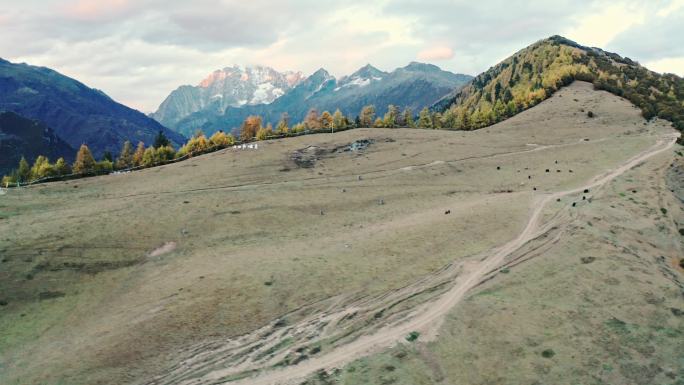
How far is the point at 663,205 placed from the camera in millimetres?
73062

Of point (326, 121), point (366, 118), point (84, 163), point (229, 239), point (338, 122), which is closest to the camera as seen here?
point (229, 239)

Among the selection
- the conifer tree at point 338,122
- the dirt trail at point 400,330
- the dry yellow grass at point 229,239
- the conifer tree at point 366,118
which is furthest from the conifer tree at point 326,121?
the dirt trail at point 400,330

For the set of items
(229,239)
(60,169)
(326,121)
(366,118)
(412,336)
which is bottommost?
(412,336)

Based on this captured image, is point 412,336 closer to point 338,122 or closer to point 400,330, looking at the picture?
point 400,330

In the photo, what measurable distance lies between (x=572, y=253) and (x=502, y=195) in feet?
101

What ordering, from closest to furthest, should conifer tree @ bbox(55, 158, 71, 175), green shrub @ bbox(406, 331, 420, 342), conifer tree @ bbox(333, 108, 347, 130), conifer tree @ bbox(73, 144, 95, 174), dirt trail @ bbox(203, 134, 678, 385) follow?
dirt trail @ bbox(203, 134, 678, 385)
green shrub @ bbox(406, 331, 420, 342)
conifer tree @ bbox(55, 158, 71, 175)
conifer tree @ bbox(73, 144, 95, 174)
conifer tree @ bbox(333, 108, 347, 130)

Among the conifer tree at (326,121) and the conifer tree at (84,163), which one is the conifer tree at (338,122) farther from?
the conifer tree at (84,163)

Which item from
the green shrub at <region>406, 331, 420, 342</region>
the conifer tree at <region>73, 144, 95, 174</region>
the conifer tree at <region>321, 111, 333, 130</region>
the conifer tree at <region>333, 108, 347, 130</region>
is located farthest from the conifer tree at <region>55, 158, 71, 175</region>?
the green shrub at <region>406, 331, 420, 342</region>

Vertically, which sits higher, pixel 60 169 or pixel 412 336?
pixel 60 169

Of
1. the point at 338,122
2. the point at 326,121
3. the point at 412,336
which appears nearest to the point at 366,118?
the point at 326,121

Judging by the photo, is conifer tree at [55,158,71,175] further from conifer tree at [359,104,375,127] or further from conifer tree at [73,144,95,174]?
conifer tree at [359,104,375,127]

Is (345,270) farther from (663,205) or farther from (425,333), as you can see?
(663,205)

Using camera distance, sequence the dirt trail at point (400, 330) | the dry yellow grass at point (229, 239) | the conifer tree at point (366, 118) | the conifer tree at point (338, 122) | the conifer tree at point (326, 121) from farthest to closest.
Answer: the conifer tree at point (366, 118) → the conifer tree at point (326, 121) → the conifer tree at point (338, 122) → the dry yellow grass at point (229, 239) → the dirt trail at point (400, 330)

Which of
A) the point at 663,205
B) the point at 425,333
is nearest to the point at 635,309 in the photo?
the point at 425,333
